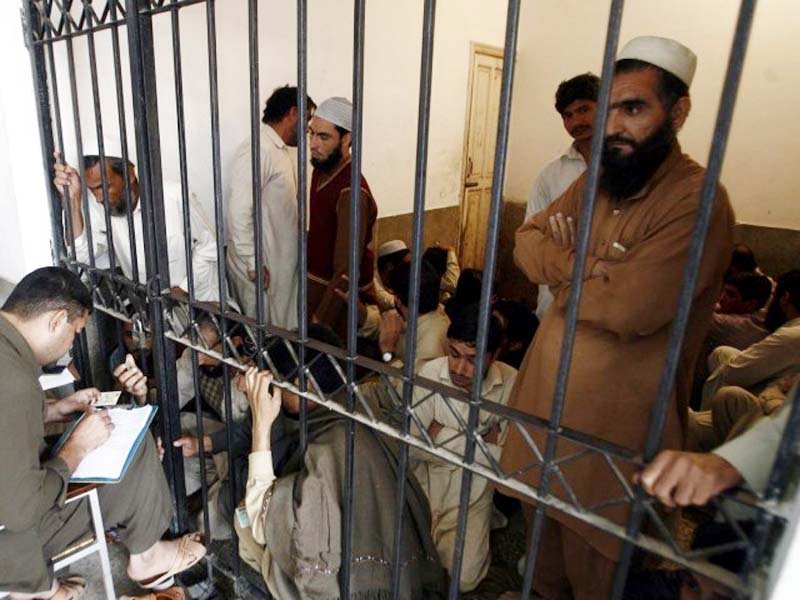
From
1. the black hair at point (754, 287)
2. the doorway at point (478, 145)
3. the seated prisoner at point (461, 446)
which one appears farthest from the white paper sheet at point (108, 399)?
the doorway at point (478, 145)

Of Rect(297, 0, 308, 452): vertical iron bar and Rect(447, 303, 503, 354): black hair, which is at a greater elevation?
Rect(297, 0, 308, 452): vertical iron bar

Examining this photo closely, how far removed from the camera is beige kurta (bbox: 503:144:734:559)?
125 cm

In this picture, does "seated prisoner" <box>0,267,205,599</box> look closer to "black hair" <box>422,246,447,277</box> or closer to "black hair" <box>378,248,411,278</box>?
"black hair" <box>378,248,411,278</box>

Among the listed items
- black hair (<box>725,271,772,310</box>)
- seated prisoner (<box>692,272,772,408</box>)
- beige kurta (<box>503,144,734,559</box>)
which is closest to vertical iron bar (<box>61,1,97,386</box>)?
beige kurta (<box>503,144,734,559</box>)

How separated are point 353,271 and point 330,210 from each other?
5.63ft

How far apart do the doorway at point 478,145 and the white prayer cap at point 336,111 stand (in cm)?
294

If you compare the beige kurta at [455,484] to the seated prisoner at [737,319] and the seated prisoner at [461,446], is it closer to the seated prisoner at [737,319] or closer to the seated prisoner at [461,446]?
the seated prisoner at [461,446]

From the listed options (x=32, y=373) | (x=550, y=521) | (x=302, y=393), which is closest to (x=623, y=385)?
(x=550, y=521)

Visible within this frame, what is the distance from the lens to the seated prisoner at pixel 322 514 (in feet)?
Result: 5.40

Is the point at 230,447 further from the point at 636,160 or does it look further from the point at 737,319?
the point at 737,319

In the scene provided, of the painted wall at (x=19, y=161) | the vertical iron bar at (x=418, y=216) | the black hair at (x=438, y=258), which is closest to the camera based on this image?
the vertical iron bar at (x=418, y=216)

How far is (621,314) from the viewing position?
1291 millimetres

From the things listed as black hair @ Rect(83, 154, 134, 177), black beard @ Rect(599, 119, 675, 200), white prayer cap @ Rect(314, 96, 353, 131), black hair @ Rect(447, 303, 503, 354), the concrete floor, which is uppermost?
white prayer cap @ Rect(314, 96, 353, 131)

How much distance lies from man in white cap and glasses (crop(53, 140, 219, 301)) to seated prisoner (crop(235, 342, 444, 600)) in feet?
2.88
